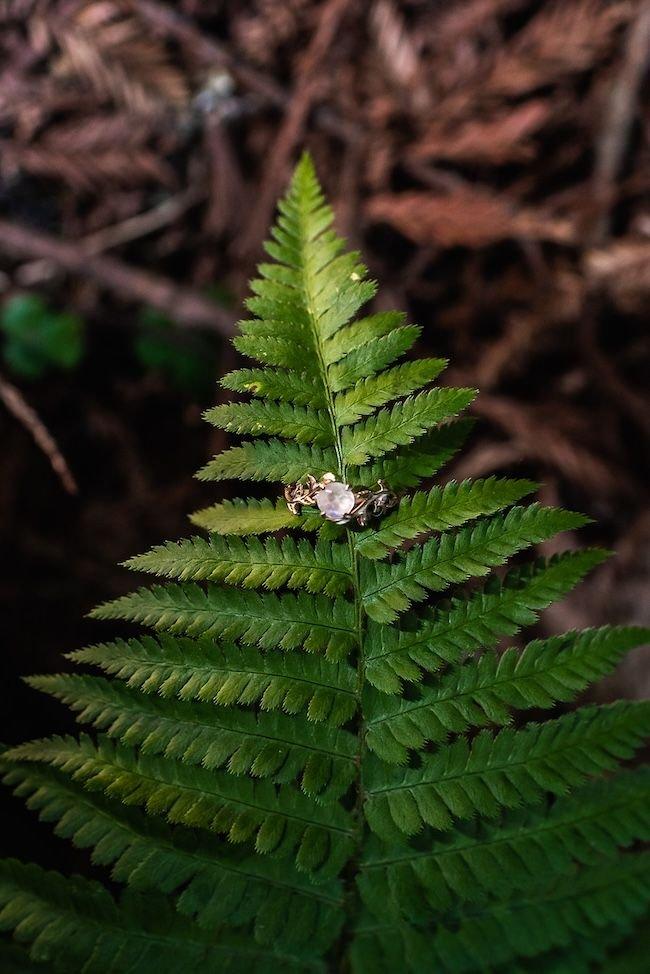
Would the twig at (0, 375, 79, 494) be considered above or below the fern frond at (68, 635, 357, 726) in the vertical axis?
above

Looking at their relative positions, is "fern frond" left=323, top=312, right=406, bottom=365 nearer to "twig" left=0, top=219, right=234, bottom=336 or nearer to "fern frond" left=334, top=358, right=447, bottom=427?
"fern frond" left=334, top=358, right=447, bottom=427

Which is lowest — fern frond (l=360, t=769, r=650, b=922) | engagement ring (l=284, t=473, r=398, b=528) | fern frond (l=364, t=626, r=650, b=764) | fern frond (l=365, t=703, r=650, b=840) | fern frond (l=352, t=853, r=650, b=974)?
fern frond (l=352, t=853, r=650, b=974)

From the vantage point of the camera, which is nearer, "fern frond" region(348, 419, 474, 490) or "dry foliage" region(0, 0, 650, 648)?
"fern frond" region(348, 419, 474, 490)

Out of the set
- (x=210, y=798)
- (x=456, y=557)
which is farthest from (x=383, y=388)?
(x=210, y=798)

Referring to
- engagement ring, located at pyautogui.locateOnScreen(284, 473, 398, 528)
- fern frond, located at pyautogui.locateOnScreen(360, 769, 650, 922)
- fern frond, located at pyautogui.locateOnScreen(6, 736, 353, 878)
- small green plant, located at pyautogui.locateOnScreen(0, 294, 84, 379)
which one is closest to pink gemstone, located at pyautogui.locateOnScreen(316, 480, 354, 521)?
engagement ring, located at pyautogui.locateOnScreen(284, 473, 398, 528)

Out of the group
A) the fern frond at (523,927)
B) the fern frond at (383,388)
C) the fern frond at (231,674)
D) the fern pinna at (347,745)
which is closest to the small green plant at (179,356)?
the fern pinna at (347,745)
